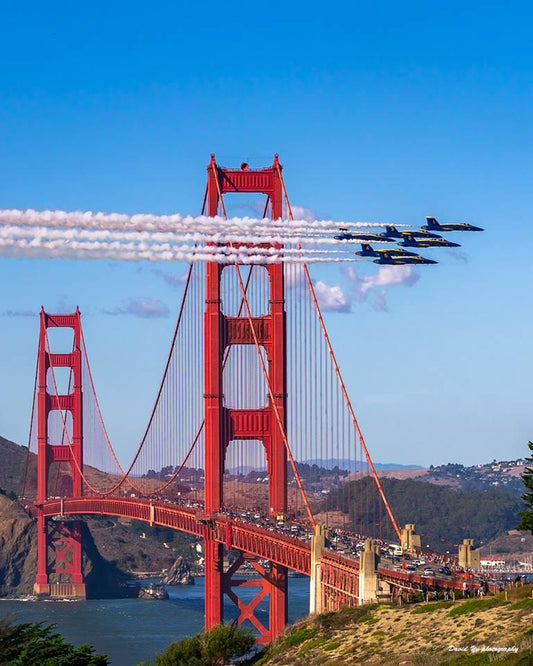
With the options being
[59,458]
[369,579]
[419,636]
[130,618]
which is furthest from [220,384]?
[59,458]

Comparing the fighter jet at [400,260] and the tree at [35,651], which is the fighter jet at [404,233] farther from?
the tree at [35,651]

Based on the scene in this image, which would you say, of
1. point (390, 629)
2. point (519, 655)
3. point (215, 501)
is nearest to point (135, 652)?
point (215, 501)

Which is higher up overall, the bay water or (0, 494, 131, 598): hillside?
(0, 494, 131, 598): hillside

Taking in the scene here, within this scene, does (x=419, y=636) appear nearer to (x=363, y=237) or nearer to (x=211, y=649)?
(x=211, y=649)

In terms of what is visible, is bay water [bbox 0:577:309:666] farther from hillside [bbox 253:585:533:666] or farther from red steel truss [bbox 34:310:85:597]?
hillside [bbox 253:585:533:666]

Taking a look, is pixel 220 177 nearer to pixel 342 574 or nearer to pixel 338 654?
pixel 342 574

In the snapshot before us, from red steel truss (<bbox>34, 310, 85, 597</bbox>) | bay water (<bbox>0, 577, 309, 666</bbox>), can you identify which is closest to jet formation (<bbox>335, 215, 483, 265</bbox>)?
bay water (<bbox>0, 577, 309, 666</bbox>)
